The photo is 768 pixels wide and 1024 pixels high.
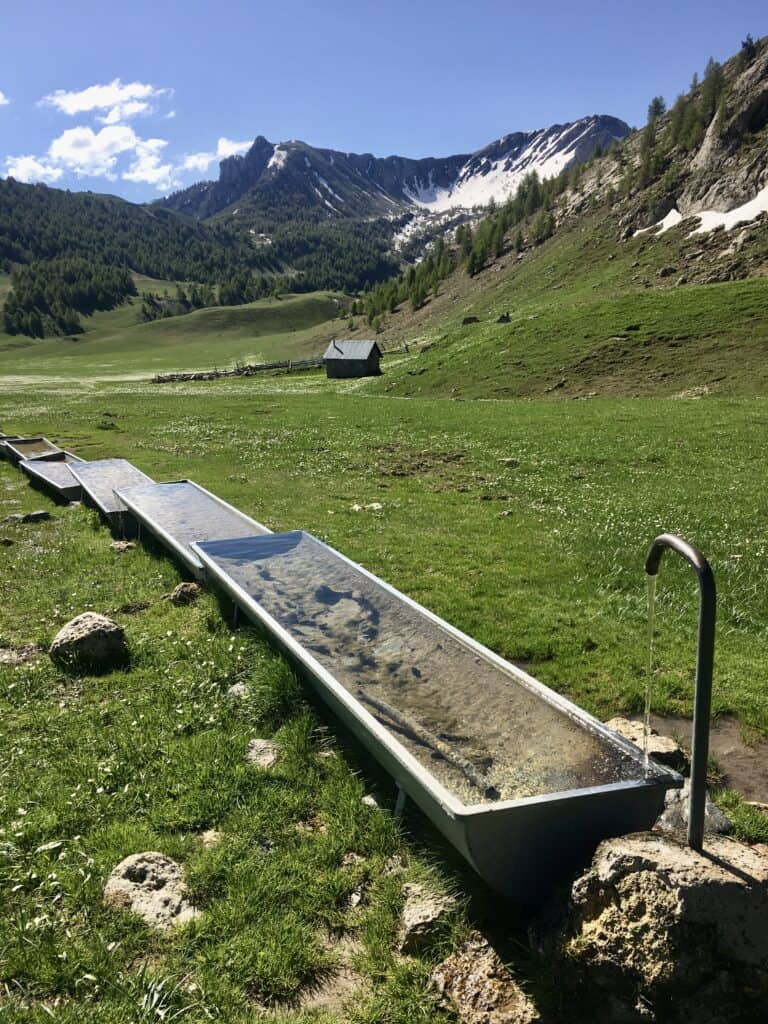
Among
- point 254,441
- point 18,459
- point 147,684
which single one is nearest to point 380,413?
point 254,441

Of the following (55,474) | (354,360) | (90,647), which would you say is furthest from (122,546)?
(354,360)

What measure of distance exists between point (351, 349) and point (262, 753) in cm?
8033

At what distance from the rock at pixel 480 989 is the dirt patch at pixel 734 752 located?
3506 millimetres

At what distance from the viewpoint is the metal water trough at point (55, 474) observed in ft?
65.4

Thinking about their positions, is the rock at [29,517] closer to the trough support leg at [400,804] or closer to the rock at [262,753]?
the rock at [262,753]

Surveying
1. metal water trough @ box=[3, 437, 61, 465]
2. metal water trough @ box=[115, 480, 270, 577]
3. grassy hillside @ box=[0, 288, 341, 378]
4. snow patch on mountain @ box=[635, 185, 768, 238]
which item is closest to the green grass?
metal water trough @ box=[115, 480, 270, 577]

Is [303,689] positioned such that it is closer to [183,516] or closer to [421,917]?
[421,917]

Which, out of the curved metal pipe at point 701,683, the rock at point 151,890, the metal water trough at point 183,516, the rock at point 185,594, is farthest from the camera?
the metal water trough at point 183,516

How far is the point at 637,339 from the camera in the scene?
4753 centimetres

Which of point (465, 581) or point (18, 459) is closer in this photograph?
point (465, 581)

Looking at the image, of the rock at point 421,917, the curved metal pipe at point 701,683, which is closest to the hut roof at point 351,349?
the rock at point 421,917

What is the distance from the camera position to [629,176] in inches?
4400

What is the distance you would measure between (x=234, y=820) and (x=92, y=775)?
1.78 metres

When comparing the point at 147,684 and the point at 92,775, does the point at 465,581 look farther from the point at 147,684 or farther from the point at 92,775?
the point at 92,775
